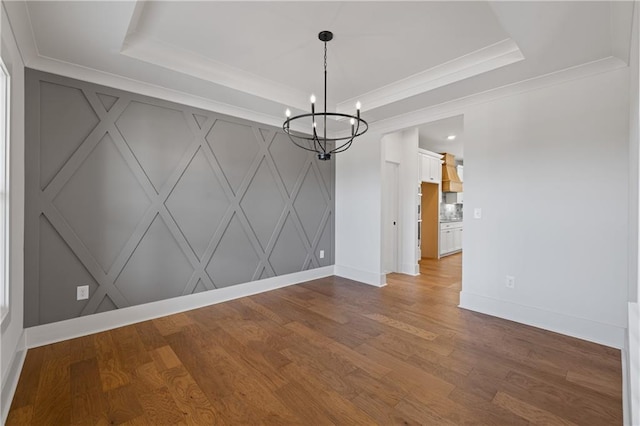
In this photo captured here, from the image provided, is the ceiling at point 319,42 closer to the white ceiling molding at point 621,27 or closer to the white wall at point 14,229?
the white ceiling molding at point 621,27

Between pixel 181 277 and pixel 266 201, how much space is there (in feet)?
5.03

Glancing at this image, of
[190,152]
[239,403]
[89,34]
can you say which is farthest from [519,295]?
[89,34]

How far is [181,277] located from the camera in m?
3.43

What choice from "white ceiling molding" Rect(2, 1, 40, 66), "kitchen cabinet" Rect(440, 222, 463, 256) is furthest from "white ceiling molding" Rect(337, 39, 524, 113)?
"kitchen cabinet" Rect(440, 222, 463, 256)

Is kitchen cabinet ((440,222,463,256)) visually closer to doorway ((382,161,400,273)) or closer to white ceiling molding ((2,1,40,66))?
doorway ((382,161,400,273))

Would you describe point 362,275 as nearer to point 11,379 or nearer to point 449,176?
point 11,379

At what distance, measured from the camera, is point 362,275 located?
15.7 ft

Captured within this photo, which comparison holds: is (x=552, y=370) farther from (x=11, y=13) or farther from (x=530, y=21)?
(x=11, y=13)

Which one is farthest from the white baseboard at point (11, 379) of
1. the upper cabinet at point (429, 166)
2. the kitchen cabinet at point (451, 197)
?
the kitchen cabinet at point (451, 197)

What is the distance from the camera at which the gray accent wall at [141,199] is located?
2607mm

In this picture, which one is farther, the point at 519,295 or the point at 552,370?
the point at 519,295

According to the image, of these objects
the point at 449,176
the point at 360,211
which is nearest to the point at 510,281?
the point at 360,211

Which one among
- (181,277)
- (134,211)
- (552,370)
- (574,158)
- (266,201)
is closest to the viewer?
(552,370)

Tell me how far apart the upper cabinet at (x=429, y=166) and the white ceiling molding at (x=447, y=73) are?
2.79 m
